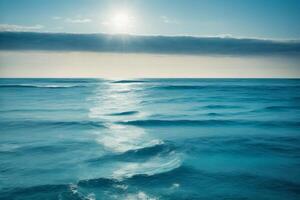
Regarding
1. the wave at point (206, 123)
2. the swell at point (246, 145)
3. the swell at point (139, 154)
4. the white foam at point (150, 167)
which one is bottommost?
the wave at point (206, 123)

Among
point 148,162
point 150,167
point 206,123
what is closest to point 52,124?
point 148,162

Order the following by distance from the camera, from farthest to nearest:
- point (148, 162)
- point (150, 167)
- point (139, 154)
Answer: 1. point (139, 154)
2. point (148, 162)
3. point (150, 167)

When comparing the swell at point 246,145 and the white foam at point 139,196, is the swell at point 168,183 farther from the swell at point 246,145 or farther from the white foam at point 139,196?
→ the swell at point 246,145

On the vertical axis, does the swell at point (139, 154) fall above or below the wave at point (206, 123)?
above

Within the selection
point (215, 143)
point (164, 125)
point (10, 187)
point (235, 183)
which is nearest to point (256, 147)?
point (215, 143)

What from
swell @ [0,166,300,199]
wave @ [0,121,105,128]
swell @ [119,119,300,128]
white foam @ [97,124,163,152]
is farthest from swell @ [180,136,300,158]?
wave @ [0,121,105,128]

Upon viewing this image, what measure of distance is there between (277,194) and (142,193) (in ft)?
13.2

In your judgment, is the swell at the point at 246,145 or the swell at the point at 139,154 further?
the swell at the point at 246,145

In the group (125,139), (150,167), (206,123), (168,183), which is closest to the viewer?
(168,183)

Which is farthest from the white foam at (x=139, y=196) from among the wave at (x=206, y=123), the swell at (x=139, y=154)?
the wave at (x=206, y=123)

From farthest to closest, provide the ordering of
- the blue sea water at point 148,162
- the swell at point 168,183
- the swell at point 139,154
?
1. the swell at point 139,154
2. the blue sea water at point 148,162
3. the swell at point 168,183

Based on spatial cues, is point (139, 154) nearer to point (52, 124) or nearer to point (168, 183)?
point (168, 183)

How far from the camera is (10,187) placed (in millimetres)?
8047

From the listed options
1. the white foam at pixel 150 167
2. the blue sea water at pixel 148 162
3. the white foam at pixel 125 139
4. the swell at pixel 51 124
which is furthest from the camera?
the swell at pixel 51 124
